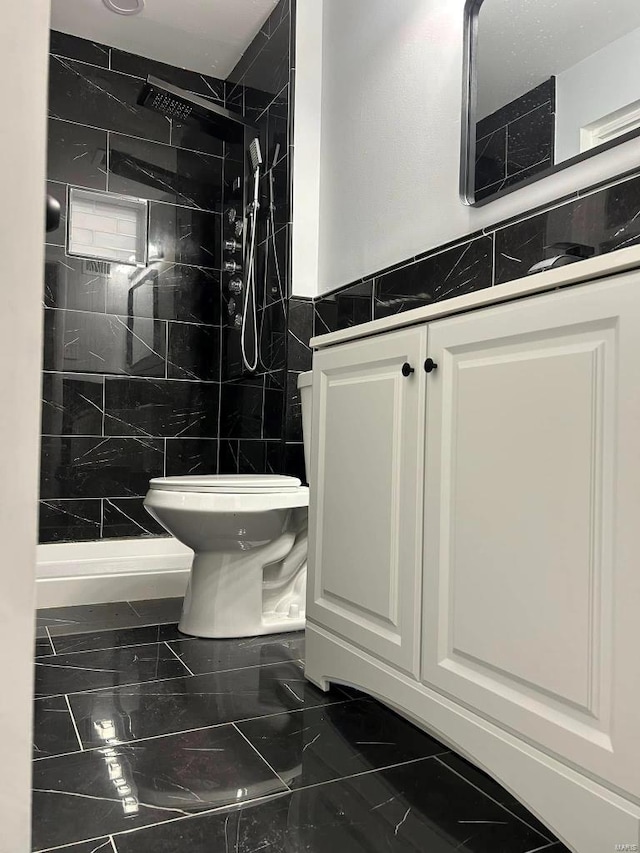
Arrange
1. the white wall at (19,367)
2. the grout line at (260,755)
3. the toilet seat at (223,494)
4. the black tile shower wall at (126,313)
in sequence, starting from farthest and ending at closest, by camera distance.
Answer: the black tile shower wall at (126,313) < the toilet seat at (223,494) < the grout line at (260,755) < the white wall at (19,367)

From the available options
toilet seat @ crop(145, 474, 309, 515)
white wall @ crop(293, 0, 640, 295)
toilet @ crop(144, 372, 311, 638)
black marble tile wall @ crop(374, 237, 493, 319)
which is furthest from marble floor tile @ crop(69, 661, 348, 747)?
white wall @ crop(293, 0, 640, 295)

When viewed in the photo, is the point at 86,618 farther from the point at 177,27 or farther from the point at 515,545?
the point at 177,27

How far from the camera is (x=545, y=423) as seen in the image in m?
0.94

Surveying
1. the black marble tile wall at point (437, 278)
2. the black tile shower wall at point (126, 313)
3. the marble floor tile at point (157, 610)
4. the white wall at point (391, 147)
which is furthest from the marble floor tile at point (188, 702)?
the black tile shower wall at point (126, 313)

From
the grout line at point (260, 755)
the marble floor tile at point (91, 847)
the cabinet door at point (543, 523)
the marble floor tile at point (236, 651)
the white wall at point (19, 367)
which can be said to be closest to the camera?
the white wall at point (19, 367)

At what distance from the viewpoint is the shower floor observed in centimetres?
97

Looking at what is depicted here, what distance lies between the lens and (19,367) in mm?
288

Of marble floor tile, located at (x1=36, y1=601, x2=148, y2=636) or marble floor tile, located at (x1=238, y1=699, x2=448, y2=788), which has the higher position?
marble floor tile, located at (x1=238, y1=699, x2=448, y2=788)

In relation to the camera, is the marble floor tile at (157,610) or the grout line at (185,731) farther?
the marble floor tile at (157,610)

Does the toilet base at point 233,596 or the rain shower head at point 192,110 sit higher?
the rain shower head at point 192,110

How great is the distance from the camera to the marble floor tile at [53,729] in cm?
124

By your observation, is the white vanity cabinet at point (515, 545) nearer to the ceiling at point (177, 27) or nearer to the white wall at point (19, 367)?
the white wall at point (19, 367)

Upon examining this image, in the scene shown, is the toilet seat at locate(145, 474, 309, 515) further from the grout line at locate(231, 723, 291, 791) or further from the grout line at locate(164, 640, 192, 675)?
the grout line at locate(231, 723, 291, 791)

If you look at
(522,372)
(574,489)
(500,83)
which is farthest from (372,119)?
(574,489)
